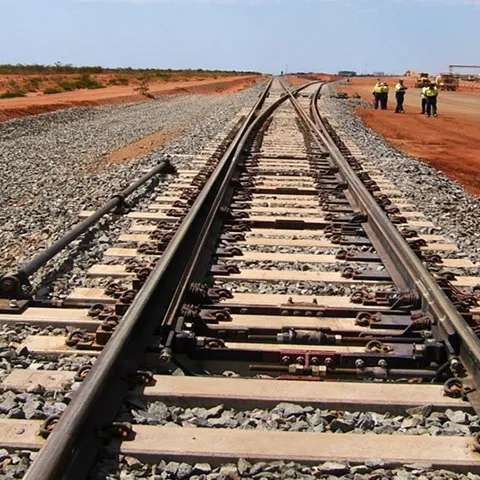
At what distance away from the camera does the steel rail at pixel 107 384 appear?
246 centimetres

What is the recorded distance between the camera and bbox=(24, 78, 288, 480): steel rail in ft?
8.09

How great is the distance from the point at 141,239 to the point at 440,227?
9.96ft

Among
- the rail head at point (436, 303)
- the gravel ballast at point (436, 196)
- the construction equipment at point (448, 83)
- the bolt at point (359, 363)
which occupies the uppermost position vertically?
the construction equipment at point (448, 83)

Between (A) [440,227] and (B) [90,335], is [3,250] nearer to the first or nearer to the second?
(B) [90,335]

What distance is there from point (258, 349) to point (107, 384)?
930 mm

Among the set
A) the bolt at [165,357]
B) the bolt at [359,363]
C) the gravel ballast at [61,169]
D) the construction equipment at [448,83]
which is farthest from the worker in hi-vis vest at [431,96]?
the construction equipment at [448,83]

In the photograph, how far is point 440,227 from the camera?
22.8ft

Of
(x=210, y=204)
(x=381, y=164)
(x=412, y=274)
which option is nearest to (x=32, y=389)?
(x=412, y=274)

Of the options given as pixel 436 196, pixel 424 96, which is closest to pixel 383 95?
pixel 424 96

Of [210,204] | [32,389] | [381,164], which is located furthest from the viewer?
[381,164]

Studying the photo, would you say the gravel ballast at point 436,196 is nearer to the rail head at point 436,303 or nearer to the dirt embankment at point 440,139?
the rail head at point 436,303

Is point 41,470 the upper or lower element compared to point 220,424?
upper

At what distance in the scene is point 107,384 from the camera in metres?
3.03

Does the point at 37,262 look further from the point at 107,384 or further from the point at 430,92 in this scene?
the point at 430,92
